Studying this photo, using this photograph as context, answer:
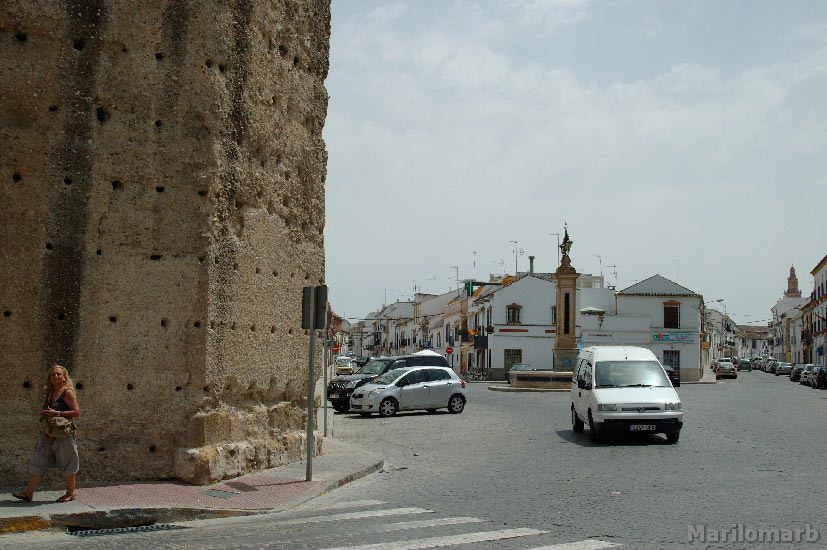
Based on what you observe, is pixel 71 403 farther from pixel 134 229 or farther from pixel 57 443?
pixel 134 229

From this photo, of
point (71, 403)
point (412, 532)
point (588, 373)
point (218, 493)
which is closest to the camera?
point (412, 532)

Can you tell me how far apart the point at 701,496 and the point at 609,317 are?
62.1 meters

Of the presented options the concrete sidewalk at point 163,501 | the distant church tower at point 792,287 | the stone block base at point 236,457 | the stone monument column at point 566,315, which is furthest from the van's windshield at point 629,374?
the distant church tower at point 792,287

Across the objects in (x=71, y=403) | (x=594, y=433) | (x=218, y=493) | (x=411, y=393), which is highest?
(x=71, y=403)

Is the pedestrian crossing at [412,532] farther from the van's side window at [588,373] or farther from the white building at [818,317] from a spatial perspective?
the white building at [818,317]

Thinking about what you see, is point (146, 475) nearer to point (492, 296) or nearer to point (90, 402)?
point (90, 402)

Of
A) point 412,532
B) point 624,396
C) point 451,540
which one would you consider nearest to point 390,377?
point 624,396

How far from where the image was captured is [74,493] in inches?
376

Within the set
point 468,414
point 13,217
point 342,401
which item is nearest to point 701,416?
point 468,414

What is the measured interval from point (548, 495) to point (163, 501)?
452 cm

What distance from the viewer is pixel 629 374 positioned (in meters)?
17.5

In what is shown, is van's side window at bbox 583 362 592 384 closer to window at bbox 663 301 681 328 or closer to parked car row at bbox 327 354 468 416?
parked car row at bbox 327 354 468 416

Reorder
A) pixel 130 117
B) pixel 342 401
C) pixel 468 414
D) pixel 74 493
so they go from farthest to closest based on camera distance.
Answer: pixel 342 401 → pixel 468 414 → pixel 130 117 → pixel 74 493

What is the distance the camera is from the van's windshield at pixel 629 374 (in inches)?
680
